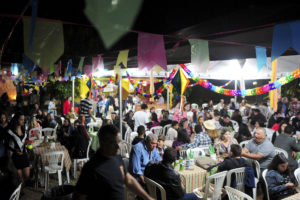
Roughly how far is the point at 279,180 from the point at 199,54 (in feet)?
6.69

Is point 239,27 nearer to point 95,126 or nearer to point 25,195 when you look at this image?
point 25,195

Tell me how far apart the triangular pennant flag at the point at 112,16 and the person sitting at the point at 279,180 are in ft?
9.72

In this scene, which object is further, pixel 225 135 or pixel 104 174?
pixel 225 135

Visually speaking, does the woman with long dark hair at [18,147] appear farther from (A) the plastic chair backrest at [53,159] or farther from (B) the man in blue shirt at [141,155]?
(B) the man in blue shirt at [141,155]

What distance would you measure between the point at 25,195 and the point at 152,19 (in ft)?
13.0

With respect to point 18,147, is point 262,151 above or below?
below

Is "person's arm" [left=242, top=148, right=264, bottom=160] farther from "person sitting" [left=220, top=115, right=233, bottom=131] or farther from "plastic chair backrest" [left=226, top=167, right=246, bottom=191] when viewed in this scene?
"person sitting" [left=220, top=115, right=233, bottom=131]

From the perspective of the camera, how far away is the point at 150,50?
7.13 feet

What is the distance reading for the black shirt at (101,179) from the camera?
5.32 ft

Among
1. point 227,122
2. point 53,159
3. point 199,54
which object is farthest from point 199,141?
point 53,159

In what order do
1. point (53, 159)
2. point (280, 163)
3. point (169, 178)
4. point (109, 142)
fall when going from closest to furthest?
point (109, 142) < point (169, 178) < point (280, 163) < point (53, 159)

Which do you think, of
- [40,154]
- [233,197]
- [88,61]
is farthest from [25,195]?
[233,197]

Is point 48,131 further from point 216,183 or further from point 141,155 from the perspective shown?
point 216,183

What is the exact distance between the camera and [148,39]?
83.9 inches
